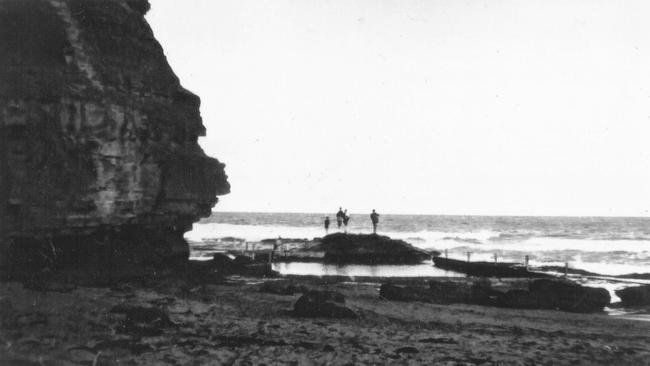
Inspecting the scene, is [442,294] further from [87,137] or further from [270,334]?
[87,137]

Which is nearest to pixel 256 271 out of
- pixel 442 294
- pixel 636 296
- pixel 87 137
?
pixel 442 294

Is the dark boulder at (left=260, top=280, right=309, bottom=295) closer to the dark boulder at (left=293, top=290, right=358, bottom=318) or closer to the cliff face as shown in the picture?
the dark boulder at (left=293, top=290, right=358, bottom=318)

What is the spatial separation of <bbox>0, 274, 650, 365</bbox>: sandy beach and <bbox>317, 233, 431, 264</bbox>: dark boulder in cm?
2572

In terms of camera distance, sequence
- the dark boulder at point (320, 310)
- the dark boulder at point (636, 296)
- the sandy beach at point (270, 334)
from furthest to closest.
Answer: the dark boulder at point (636, 296)
the dark boulder at point (320, 310)
the sandy beach at point (270, 334)

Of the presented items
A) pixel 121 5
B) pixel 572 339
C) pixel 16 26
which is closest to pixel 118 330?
pixel 572 339

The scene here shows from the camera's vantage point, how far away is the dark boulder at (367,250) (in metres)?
44.3

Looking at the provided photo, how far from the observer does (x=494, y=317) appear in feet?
57.9

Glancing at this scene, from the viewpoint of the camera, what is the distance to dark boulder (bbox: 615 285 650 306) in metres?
21.8

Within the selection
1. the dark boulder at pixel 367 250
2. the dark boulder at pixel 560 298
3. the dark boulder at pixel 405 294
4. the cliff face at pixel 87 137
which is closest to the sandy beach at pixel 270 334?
the dark boulder at pixel 560 298

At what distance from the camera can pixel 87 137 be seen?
18766 mm

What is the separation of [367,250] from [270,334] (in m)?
33.5

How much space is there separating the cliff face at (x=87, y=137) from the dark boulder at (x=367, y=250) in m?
21.7

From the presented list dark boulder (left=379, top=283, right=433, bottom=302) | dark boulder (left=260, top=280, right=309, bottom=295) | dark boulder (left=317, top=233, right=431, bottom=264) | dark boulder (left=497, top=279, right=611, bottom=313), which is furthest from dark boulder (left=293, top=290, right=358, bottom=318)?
dark boulder (left=317, top=233, right=431, bottom=264)

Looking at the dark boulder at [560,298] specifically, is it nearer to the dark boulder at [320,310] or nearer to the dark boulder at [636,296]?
the dark boulder at [636,296]
